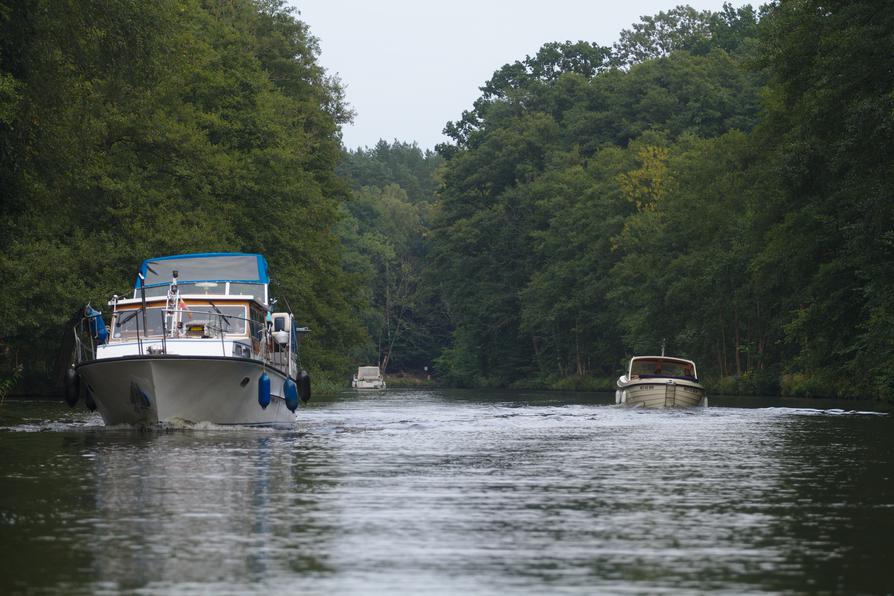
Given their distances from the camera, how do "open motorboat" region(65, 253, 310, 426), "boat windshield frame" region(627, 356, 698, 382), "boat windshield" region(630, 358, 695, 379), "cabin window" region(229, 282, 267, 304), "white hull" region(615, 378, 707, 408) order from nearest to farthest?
"open motorboat" region(65, 253, 310, 426)
"cabin window" region(229, 282, 267, 304)
"white hull" region(615, 378, 707, 408)
"boat windshield frame" region(627, 356, 698, 382)
"boat windshield" region(630, 358, 695, 379)

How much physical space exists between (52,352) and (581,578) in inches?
1850

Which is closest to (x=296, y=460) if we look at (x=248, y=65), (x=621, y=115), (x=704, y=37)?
(x=248, y=65)

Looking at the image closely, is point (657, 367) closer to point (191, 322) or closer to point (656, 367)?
point (656, 367)

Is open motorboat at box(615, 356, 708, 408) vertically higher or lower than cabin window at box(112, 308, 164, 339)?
lower

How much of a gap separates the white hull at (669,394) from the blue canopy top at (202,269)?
20818mm

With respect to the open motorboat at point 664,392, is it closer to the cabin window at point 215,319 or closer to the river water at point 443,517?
the cabin window at point 215,319

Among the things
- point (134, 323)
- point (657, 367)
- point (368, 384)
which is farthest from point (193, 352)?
point (368, 384)

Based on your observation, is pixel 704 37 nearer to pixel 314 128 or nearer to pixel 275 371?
pixel 314 128

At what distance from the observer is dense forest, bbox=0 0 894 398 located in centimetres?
4384

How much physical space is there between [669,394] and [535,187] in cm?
7197

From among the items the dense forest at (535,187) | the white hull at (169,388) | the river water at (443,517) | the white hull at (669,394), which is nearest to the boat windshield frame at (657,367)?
the white hull at (669,394)

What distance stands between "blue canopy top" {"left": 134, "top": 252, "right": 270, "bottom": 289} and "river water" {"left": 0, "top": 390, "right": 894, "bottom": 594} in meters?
10.4

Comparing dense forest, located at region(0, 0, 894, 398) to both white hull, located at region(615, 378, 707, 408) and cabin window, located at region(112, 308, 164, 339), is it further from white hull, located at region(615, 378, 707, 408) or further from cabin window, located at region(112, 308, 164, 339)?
white hull, located at region(615, 378, 707, 408)

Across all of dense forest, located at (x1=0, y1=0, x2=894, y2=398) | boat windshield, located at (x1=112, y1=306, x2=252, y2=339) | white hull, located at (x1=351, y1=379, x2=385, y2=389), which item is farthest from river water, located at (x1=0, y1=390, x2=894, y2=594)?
white hull, located at (x1=351, y1=379, x2=385, y2=389)
